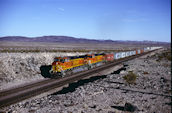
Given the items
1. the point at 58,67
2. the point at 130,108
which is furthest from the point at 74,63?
the point at 130,108

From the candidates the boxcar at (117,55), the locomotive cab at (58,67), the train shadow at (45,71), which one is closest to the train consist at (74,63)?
the locomotive cab at (58,67)

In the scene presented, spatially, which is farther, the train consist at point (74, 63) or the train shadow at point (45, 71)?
the train shadow at point (45, 71)

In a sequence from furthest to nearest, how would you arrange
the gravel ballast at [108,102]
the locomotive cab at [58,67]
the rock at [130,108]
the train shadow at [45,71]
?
the train shadow at [45,71] < the locomotive cab at [58,67] < the gravel ballast at [108,102] < the rock at [130,108]

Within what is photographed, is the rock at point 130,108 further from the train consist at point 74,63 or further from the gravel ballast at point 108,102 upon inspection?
the train consist at point 74,63

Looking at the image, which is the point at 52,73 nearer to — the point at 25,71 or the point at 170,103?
the point at 25,71

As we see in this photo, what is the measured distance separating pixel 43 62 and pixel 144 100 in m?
22.0

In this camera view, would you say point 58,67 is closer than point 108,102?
No

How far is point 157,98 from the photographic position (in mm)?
13922

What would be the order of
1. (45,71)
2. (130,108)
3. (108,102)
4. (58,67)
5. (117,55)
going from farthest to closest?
(117,55) → (45,71) → (58,67) → (108,102) → (130,108)

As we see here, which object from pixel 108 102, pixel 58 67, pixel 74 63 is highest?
pixel 74 63

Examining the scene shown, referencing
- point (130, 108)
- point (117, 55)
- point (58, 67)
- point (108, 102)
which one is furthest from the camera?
point (117, 55)

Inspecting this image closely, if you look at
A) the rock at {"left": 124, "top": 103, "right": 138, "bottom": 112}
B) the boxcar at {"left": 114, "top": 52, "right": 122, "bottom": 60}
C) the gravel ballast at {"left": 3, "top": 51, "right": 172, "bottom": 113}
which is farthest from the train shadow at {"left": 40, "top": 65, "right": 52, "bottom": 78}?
the boxcar at {"left": 114, "top": 52, "right": 122, "bottom": 60}

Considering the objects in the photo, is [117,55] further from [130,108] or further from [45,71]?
[130,108]

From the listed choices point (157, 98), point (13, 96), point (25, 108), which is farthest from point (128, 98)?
point (13, 96)
